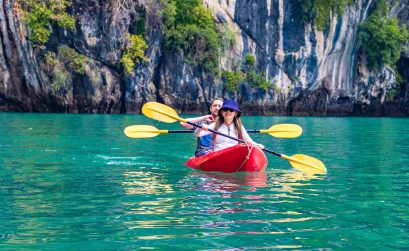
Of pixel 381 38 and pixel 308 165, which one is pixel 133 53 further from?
pixel 308 165

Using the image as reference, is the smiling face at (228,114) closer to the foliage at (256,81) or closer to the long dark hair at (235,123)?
the long dark hair at (235,123)

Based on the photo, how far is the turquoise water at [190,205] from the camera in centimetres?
457

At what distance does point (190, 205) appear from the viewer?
604cm

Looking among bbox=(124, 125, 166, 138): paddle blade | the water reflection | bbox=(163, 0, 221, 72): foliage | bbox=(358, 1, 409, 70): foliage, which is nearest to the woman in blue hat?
the water reflection

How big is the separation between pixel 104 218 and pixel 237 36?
126 ft

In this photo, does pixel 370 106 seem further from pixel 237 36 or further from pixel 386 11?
pixel 237 36

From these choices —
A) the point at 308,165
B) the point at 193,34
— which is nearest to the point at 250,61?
the point at 193,34

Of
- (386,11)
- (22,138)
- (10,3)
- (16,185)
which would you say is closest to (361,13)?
(386,11)

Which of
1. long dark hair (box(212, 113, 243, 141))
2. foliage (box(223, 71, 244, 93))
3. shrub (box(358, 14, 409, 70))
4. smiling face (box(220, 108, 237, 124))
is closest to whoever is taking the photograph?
smiling face (box(220, 108, 237, 124))

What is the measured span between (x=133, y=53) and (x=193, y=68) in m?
5.62

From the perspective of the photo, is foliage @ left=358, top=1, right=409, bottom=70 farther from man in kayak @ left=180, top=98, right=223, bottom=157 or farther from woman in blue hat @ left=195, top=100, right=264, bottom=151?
woman in blue hat @ left=195, top=100, right=264, bottom=151

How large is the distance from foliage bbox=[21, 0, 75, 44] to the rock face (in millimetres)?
577

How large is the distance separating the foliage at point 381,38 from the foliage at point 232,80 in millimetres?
11396

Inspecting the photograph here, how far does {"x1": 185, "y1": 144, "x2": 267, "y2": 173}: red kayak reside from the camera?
28.3 ft
